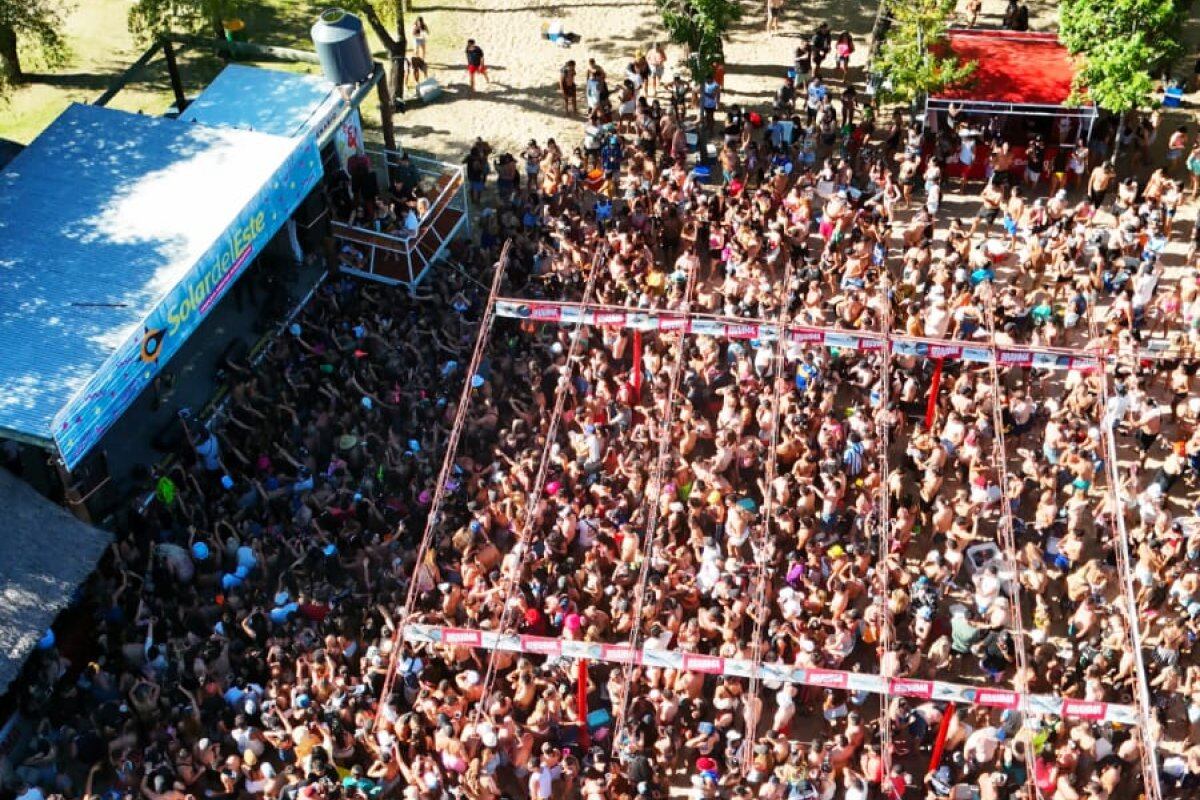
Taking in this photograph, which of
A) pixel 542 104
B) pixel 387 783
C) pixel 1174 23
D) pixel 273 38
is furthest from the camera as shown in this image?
pixel 273 38

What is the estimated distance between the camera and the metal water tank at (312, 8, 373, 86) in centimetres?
2334

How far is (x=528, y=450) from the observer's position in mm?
19906

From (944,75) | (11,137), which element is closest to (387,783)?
(944,75)

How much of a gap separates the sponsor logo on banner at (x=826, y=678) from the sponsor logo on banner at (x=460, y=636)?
3.72 metres

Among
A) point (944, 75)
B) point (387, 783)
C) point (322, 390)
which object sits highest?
point (944, 75)

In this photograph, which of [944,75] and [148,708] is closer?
[148,708]

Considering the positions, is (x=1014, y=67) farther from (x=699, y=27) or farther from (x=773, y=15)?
(x=773, y=15)

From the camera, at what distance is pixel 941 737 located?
1571 cm

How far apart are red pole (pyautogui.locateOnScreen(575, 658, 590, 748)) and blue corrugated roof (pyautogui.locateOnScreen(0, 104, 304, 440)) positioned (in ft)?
24.8

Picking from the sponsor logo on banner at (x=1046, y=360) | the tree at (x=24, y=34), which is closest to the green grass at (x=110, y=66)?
the tree at (x=24, y=34)

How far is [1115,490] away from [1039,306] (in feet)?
18.9

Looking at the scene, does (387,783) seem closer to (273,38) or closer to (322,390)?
(322,390)

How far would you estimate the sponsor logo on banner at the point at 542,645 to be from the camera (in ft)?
50.5

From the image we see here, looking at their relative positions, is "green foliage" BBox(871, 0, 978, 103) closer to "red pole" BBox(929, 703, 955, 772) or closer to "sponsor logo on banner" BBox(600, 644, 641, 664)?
"red pole" BBox(929, 703, 955, 772)
